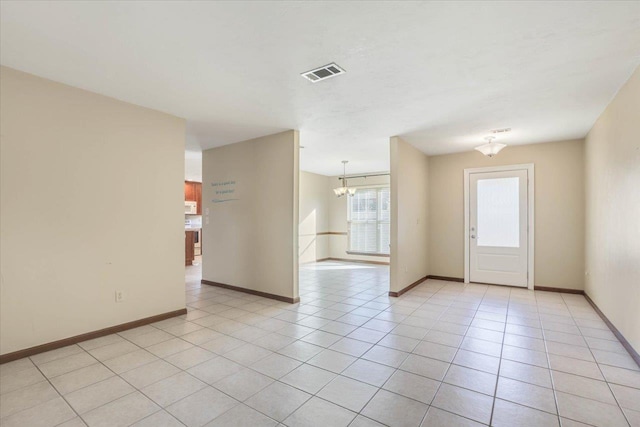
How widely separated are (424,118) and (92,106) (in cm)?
395

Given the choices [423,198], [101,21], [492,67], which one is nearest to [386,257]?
[423,198]

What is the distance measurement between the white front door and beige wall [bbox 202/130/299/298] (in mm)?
3717

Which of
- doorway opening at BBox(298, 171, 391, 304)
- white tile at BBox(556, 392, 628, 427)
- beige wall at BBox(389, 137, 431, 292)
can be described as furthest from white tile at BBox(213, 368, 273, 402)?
doorway opening at BBox(298, 171, 391, 304)

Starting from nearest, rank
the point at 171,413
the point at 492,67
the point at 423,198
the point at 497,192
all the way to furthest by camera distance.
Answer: the point at 171,413 → the point at 492,67 → the point at 497,192 → the point at 423,198

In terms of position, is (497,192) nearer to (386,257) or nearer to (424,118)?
(424,118)

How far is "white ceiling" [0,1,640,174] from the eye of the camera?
2.01m

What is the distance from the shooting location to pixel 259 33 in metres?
2.23

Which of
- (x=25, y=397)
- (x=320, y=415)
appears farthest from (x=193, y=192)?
(x=320, y=415)

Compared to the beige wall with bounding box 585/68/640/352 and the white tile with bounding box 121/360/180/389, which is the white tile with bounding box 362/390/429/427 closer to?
the white tile with bounding box 121/360/180/389

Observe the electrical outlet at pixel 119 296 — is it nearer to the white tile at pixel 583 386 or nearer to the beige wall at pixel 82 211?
the beige wall at pixel 82 211

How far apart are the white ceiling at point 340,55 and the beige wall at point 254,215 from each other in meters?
0.97

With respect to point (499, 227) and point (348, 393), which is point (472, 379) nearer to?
point (348, 393)

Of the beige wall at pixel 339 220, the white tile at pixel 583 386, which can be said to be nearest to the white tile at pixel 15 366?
the white tile at pixel 583 386

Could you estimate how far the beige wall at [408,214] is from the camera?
5.11m
